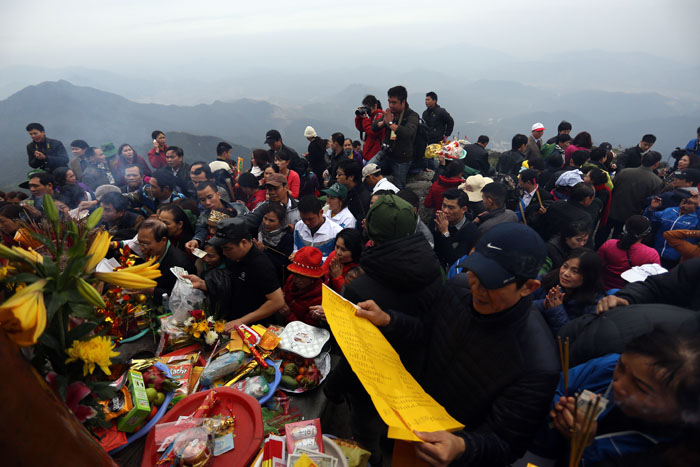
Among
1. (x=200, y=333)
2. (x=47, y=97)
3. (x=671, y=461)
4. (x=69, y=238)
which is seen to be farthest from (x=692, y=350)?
(x=47, y=97)

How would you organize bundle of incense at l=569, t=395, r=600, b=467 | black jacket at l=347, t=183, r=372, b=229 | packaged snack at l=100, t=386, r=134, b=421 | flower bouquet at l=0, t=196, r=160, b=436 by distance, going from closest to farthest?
flower bouquet at l=0, t=196, r=160, b=436 → bundle of incense at l=569, t=395, r=600, b=467 → packaged snack at l=100, t=386, r=134, b=421 → black jacket at l=347, t=183, r=372, b=229

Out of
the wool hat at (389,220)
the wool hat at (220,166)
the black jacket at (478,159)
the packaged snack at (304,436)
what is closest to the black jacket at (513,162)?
the black jacket at (478,159)

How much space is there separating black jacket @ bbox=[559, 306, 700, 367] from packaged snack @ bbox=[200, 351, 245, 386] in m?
2.49

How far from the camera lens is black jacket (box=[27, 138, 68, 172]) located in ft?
25.7

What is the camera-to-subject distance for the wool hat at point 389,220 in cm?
231

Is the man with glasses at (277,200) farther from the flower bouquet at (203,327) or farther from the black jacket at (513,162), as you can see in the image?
the black jacket at (513,162)

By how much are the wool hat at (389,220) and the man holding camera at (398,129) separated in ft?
15.3

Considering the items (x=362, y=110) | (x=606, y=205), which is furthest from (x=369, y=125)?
(x=606, y=205)

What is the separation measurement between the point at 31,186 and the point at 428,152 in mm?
8464

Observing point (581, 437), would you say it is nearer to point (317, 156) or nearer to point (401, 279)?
point (401, 279)

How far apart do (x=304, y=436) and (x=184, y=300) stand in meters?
1.80

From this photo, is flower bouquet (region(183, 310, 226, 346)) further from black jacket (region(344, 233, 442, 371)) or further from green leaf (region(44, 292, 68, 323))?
green leaf (region(44, 292, 68, 323))

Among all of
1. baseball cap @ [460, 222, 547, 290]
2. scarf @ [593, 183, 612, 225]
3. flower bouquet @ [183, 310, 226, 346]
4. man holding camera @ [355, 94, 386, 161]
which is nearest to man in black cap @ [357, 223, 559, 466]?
baseball cap @ [460, 222, 547, 290]

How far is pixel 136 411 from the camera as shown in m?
2.03
